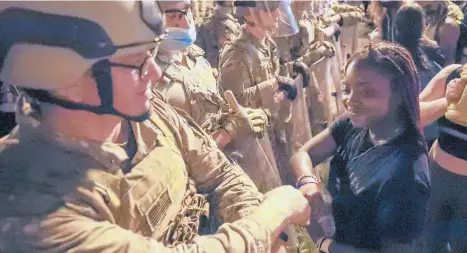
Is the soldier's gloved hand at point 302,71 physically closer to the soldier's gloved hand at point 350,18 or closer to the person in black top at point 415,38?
the person in black top at point 415,38

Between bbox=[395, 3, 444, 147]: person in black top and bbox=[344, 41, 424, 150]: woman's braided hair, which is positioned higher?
bbox=[344, 41, 424, 150]: woman's braided hair

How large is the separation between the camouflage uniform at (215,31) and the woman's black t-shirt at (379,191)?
62.6 inches

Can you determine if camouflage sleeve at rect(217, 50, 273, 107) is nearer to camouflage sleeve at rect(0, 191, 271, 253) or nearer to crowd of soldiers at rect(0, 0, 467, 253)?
crowd of soldiers at rect(0, 0, 467, 253)

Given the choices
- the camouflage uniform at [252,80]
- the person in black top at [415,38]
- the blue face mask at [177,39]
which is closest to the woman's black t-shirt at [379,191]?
the blue face mask at [177,39]

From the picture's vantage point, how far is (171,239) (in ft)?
3.47

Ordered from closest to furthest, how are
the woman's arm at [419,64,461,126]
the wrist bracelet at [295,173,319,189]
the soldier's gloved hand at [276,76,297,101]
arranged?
the wrist bracelet at [295,173,319,189], the woman's arm at [419,64,461,126], the soldier's gloved hand at [276,76,297,101]

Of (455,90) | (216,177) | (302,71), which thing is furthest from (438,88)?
(216,177)

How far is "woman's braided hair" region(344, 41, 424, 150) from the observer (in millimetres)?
1360

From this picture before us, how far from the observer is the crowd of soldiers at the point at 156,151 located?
858 millimetres

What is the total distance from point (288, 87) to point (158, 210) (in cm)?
141

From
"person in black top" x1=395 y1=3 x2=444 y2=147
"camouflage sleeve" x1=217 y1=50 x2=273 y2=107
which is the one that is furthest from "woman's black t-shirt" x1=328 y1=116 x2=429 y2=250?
"person in black top" x1=395 y1=3 x2=444 y2=147

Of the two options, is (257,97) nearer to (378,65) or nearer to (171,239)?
(378,65)

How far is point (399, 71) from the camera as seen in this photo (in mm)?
1364

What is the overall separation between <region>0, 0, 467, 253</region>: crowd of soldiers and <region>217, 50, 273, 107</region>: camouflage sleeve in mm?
285
